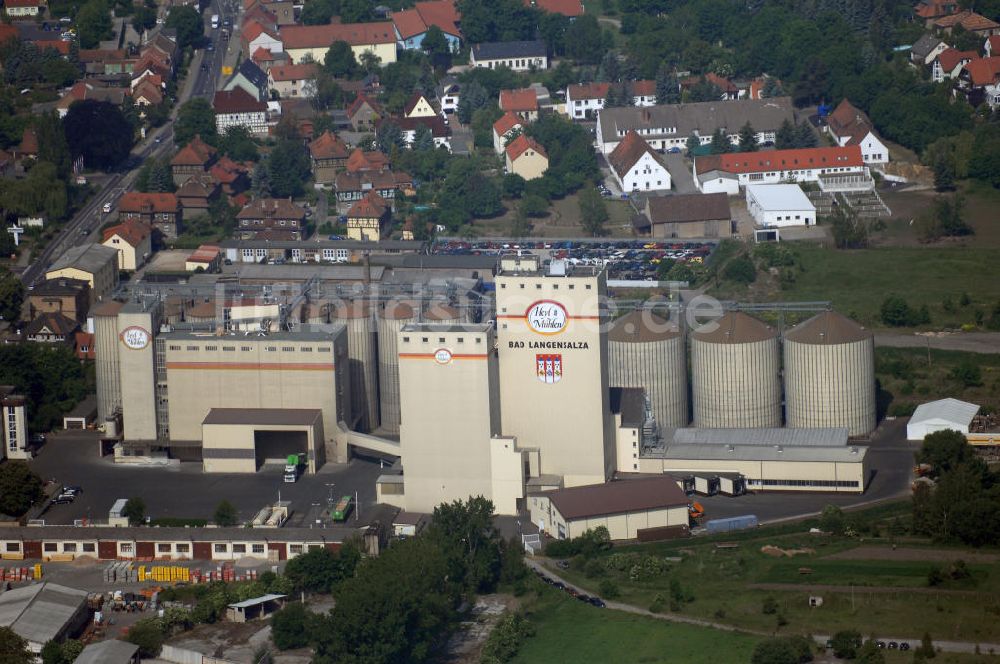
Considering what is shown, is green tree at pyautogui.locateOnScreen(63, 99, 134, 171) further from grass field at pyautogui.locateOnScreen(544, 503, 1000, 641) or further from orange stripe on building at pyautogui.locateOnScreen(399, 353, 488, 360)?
grass field at pyautogui.locateOnScreen(544, 503, 1000, 641)

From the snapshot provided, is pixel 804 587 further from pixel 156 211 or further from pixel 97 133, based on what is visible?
pixel 97 133

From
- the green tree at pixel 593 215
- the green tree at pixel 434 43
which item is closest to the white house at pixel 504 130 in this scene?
the green tree at pixel 593 215

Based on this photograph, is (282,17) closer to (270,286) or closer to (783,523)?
(270,286)

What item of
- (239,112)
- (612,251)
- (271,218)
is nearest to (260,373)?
(612,251)

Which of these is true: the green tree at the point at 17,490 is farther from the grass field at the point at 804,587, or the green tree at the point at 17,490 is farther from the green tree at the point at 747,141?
the green tree at the point at 747,141

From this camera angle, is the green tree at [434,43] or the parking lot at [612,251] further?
the green tree at [434,43]

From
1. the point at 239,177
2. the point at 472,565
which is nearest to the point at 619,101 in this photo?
the point at 239,177

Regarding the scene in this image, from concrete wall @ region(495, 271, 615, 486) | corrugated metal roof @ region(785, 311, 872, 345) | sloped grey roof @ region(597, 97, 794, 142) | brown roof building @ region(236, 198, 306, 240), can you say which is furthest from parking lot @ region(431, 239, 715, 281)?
concrete wall @ region(495, 271, 615, 486)
